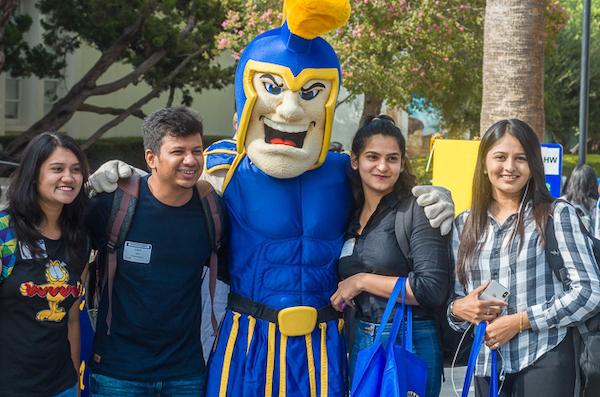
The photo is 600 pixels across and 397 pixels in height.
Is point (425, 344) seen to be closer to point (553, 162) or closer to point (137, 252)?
point (137, 252)

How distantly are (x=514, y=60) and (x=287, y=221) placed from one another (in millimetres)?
4488

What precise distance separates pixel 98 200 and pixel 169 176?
1.12ft

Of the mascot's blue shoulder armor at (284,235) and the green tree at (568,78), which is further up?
the green tree at (568,78)

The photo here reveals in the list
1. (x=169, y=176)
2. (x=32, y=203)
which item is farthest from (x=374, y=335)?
(x=32, y=203)

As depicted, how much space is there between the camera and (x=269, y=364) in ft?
12.6

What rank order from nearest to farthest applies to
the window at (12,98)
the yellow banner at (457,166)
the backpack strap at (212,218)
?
the backpack strap at (212,218) < the yellow banner at (457,166) < the window at (12,98)

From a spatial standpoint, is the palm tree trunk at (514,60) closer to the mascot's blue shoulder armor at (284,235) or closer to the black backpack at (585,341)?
the mascot's blue shoulder armor at (284,235)

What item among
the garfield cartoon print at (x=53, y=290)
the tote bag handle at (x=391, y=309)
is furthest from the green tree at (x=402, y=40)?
the garfield cartoon print at (x=53, y=290)

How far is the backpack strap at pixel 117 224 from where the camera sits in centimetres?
363

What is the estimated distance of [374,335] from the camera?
373cm

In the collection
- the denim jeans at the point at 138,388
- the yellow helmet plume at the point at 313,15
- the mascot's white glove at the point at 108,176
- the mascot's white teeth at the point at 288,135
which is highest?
the yellow helmet plume at the point at 313,15

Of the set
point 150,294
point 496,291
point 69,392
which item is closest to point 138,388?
point 69,392

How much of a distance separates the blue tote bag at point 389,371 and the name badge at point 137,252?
1.01 metres

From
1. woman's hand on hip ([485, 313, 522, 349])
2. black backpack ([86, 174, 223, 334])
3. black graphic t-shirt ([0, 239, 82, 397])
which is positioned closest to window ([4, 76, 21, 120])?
black backpack ([86, 174, 223, 334])
